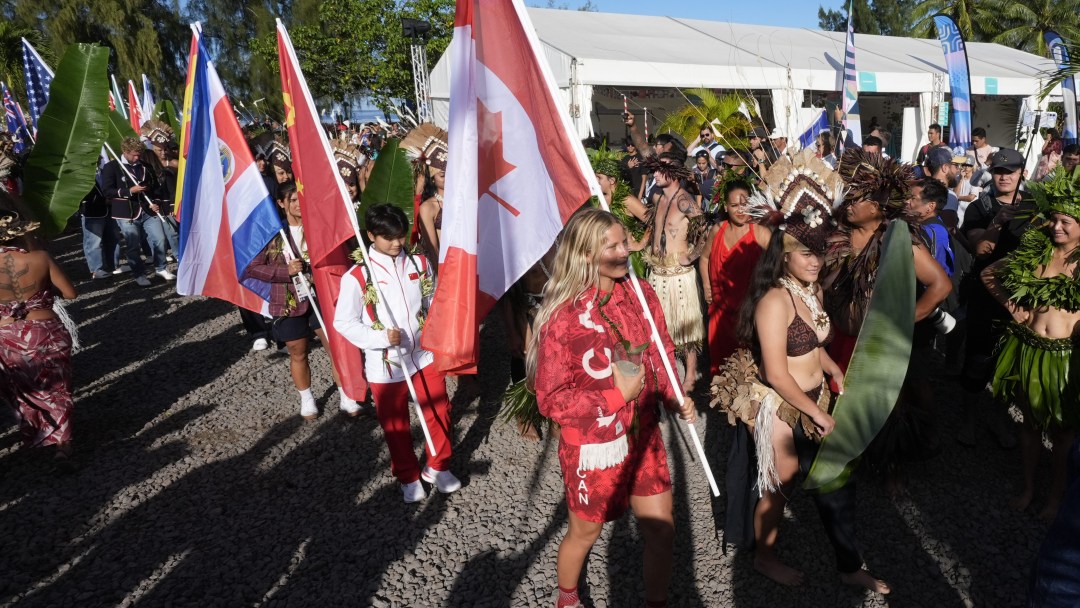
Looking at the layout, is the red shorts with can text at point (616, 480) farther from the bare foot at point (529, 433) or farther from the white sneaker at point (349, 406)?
the white sneaker at point (349, 406)

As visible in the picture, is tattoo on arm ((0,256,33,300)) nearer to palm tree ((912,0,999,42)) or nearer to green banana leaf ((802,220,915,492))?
green banana leaf ((802,220,915,492))

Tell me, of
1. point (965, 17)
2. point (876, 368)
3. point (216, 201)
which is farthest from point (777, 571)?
point (965, 17)

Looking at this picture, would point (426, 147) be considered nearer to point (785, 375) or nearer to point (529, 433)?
point (529, 433)

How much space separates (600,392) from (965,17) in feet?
124

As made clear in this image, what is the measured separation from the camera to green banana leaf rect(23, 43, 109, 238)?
504 centimetres

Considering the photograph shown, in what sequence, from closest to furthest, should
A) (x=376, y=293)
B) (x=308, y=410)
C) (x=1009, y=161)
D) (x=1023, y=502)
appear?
(x=1023, y=502) < (x=376, y=293) < (x=1009, y=161) < (x=308, y=410)

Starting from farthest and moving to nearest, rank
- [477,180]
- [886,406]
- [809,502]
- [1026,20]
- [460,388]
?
[1026,20], [460,388], [809,502], [477,180], [886,406]

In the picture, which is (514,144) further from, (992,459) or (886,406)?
(992,459)

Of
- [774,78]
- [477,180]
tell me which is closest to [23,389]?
[477,180]

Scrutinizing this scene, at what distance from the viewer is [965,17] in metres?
31.0

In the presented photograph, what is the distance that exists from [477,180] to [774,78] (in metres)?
13.1

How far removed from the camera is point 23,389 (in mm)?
4445

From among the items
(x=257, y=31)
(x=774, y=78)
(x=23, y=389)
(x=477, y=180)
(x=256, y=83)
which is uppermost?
(x=257, y=31)

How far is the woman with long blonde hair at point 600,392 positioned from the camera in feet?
7.55
